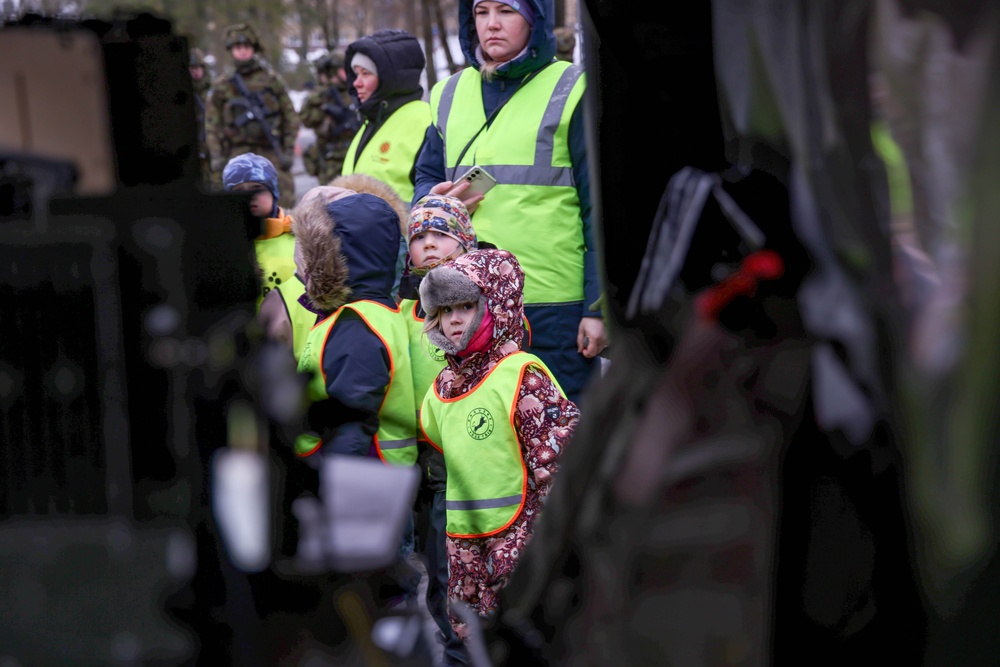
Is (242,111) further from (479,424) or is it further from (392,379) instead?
(479,424)

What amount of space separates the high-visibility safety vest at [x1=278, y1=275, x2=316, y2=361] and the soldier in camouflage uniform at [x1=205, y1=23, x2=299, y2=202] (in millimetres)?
3923

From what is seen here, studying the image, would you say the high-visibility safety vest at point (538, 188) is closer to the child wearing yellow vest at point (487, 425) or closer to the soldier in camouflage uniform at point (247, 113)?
the child wearing yellow vest at point (487, 425)

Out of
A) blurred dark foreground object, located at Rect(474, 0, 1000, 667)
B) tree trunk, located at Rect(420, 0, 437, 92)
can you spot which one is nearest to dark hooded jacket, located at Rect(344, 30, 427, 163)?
blurred dark foreground object, located at Rect(474, 0, 1000, 667)

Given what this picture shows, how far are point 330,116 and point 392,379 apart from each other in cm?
529

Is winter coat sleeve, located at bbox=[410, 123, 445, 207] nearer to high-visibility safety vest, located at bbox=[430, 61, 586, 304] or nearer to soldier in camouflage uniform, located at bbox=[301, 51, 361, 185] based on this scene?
high-visibility safety vest, located at bbox=[430, 61, 586, 304]

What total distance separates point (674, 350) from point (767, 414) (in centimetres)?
16

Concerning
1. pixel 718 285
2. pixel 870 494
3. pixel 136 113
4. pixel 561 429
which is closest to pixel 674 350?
pixel 718 285

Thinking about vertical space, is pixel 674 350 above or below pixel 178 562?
above

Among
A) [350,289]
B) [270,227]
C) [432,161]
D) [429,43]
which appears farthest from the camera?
[429,43]

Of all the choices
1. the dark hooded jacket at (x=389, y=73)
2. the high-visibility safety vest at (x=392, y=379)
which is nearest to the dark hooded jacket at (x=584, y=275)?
the high-visibility safety vest at (x=392, y=379)

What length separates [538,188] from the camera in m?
3.83

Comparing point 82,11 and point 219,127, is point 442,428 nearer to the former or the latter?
point 82,11

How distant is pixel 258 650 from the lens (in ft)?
7.16

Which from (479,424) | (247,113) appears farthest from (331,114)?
(479,424)
